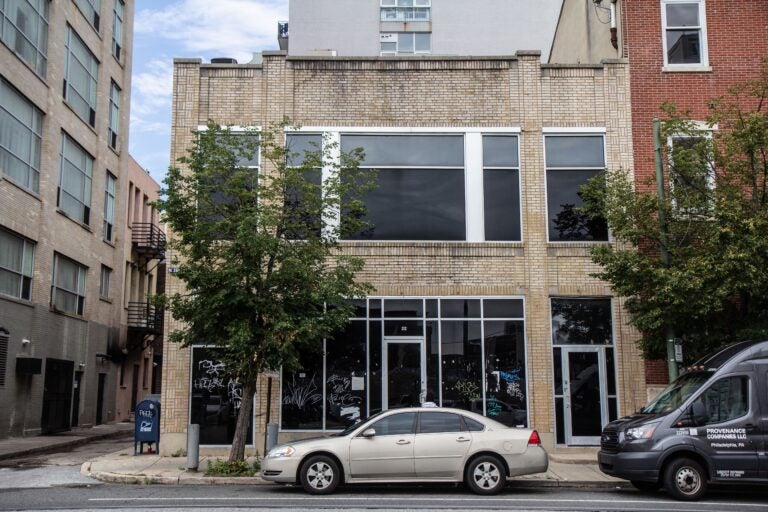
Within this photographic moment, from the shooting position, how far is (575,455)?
17.1 m

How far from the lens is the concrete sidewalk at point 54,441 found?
20562 mm

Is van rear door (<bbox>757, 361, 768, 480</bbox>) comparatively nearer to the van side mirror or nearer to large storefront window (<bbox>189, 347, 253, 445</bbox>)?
the van side mirror

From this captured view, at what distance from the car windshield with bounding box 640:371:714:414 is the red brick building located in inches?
278

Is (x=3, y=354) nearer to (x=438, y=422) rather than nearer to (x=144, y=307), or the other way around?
(x=144, y=307)

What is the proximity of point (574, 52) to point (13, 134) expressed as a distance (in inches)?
705

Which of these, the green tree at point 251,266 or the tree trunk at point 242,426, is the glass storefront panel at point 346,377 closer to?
the green tree at point 251,266

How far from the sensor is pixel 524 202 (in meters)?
18.4

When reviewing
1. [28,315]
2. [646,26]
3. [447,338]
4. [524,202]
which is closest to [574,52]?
[646,26]

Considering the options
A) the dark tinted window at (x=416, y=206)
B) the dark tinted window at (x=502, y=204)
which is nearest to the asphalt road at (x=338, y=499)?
the dark tinted window at (x=416, y=206)

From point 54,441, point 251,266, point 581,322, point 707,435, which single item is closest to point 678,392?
point 707,435

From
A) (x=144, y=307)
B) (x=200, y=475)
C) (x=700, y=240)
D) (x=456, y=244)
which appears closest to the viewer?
(x=200, y=475)

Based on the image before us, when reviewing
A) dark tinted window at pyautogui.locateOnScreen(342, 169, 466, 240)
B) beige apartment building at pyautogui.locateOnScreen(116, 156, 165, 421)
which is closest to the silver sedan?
dark tinted window at pyautogui.locateOnScreen(342, 169, 466, 240)

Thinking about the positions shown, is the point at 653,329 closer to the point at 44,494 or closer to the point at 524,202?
the point at 524,202

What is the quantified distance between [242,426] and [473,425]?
4.78m
